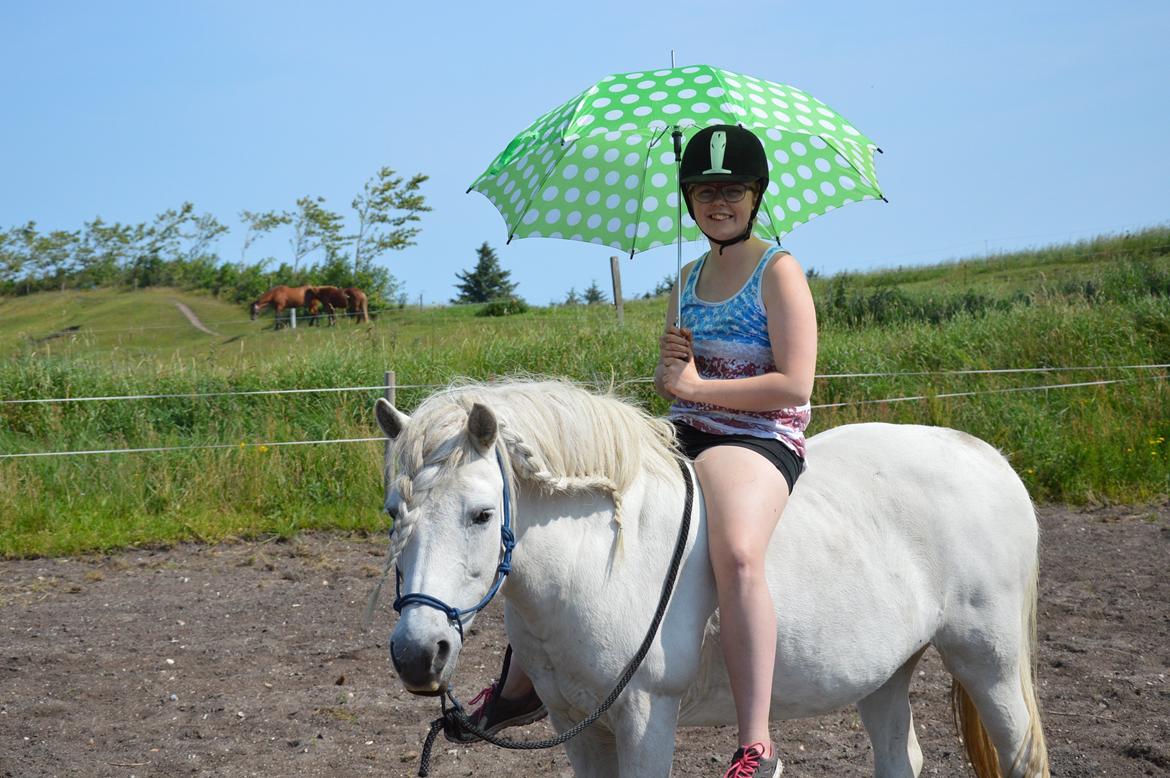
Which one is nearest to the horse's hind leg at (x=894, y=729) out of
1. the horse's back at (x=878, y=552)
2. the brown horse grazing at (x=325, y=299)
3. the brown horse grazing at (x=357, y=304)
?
the horse's back at (x=878, y=552)

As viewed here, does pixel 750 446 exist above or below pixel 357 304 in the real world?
below

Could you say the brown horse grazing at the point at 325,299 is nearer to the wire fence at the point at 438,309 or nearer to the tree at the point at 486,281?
the wire fence at the point at 438,309

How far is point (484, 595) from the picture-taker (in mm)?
1975

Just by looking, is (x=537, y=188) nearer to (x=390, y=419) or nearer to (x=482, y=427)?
(x=390, y=419)

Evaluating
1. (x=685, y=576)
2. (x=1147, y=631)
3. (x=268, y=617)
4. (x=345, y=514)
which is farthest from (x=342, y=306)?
(x=685, y=576)

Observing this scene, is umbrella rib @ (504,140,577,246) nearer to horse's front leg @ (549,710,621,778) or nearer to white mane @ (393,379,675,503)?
white mane @ (393,379,675,503)

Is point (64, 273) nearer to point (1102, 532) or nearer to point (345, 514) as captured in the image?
point (345, 514)

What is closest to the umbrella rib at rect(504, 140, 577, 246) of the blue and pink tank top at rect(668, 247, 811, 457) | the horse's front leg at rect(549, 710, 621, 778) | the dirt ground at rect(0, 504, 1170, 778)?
the blue and pink tank top at rect(668, 247, 811, 457)

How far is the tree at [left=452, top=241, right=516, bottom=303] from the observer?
32.3 meters

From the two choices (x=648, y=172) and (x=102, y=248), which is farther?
(x=102, y=248)

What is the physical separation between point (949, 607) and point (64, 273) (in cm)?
4200

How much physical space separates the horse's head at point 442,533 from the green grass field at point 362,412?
5419 mm

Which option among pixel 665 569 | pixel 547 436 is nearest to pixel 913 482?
pixel 665 569

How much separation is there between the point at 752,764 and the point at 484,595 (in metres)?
0.75
